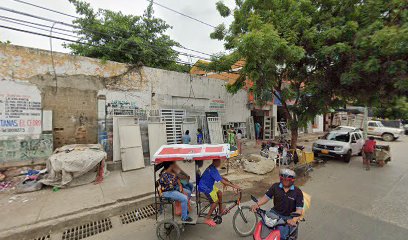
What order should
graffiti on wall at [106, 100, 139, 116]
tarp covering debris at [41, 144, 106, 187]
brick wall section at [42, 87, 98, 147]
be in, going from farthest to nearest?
graffiti on wall at [106, 100, 139, 116]
brick wall section at [42, 87, 98, 147]
tarp covering debris at [41, 144, 106, 187]

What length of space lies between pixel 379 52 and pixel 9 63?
441 inches

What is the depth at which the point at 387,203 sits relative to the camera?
17.5 ft

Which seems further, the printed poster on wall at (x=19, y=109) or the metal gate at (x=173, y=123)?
the metal gate at (x=173, y=123)

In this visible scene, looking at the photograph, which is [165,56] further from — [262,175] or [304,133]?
[304,133]

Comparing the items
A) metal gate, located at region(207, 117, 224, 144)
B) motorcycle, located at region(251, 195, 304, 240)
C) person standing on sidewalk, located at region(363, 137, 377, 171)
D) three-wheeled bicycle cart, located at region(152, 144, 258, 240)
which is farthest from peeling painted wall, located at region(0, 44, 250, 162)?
person standing on sidewalk, located at region(363, 137, 377, 171)

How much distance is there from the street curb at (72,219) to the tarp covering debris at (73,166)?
1.87m

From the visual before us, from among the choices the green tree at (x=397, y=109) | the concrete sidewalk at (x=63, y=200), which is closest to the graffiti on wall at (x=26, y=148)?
the concrete sidewalk at (x=63, y=200)

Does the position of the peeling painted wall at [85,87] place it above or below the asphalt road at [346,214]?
above

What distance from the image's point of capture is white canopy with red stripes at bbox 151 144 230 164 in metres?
3.49

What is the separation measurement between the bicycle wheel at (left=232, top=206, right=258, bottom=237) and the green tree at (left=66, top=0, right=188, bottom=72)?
7470 millimetres

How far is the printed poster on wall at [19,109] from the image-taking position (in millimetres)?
6137

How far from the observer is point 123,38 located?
9.41 metres

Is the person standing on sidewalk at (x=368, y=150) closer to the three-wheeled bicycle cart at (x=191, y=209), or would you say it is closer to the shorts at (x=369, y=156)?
the shorts at (x=369, y=156)

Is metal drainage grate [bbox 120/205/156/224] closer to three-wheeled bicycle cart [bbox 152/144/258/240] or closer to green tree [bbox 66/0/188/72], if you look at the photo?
three-wheeled bicycle cart [bbox 152/144/258/240]
